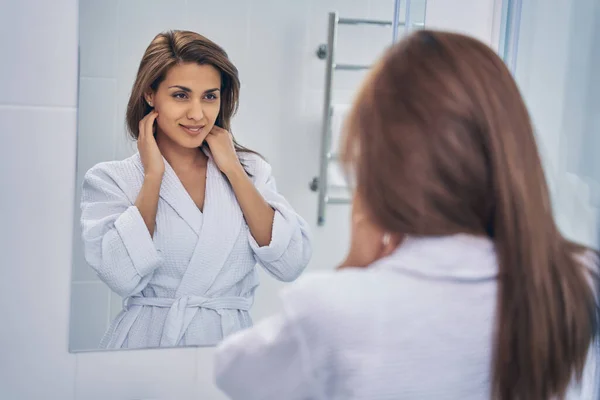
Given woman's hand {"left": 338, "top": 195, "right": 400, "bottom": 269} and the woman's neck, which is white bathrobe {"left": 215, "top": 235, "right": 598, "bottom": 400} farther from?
the woman's neck

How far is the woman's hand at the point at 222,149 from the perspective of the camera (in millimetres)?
1342

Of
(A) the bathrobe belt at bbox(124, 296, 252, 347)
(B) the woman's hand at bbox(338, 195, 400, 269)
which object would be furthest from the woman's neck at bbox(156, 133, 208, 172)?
(B) the woman's hand at bbox(338, 195, 400, 269)

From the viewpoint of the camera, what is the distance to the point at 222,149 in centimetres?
135

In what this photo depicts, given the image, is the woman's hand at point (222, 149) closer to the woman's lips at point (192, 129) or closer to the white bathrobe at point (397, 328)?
the woman's lips at point (192, 129)

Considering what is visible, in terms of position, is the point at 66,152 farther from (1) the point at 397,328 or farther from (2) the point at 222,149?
(1) the point at 397,328

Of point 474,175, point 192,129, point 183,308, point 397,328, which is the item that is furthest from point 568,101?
point 183,308

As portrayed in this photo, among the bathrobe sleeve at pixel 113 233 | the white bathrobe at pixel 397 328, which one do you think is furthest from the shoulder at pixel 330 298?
the bathrobe sleeve at pixel 113 233

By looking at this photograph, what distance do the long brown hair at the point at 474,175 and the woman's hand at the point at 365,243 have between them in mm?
67

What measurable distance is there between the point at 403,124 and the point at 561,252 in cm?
24

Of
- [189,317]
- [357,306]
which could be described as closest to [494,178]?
[357,306]

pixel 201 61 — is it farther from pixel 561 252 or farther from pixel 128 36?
pixel 561 252

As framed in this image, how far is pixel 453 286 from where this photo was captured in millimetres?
728

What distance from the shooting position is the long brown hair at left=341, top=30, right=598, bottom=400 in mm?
706

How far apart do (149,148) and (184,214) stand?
0.47ft
